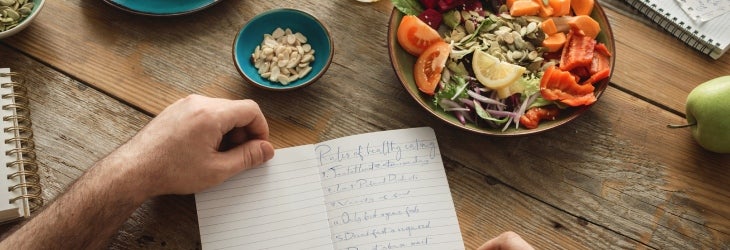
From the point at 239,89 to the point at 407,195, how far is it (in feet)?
1.47

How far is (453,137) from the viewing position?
4.47 feet

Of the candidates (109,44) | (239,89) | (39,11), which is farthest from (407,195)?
(39,11)

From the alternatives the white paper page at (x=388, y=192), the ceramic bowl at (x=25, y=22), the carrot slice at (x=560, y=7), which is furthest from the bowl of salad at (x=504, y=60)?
the ceramic bowl at (x=25, y=22)

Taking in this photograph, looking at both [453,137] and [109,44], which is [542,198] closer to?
[453,137]

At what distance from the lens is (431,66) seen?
1.34 meters

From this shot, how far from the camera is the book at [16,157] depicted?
120 centimetres

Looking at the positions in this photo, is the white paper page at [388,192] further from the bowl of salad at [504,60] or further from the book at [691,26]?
the book at [691,26]

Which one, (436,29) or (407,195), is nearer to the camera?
(407,195)

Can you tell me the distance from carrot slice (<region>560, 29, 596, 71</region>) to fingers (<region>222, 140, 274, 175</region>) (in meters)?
0.66

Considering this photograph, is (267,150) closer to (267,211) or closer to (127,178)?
(267,211)

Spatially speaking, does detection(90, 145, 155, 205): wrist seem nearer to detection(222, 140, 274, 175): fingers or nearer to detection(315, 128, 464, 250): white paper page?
detection(222, 140, 274, 175): fingers

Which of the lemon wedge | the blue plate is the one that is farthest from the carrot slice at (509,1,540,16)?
the blue plate

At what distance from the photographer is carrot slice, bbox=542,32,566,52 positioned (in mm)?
1354

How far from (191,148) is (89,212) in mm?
218
